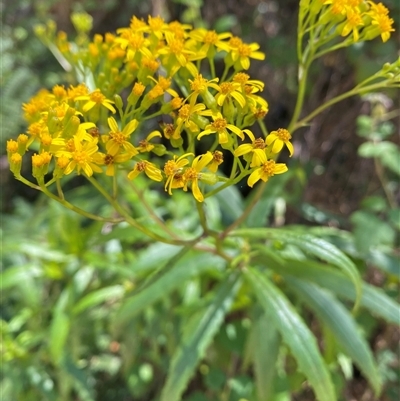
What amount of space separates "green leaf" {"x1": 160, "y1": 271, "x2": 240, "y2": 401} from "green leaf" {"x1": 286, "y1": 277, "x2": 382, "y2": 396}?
168 millimetres

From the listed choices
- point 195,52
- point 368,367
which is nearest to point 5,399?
point 368,367

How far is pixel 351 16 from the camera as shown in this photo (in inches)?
37.2

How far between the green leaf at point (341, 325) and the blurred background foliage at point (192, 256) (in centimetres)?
18

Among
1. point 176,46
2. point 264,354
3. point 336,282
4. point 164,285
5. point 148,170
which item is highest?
point 176,46

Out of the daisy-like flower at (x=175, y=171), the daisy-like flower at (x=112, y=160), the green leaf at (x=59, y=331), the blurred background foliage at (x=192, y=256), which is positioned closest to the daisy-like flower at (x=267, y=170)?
the daisy-like flower at (x=175, y=171)

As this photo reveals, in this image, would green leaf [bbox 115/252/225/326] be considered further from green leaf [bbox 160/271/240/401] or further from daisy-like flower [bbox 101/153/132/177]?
daisy-like flower [bbox 101/153/132/177]

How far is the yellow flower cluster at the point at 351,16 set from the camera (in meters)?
0.93

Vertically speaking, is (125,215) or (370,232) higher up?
(125,215)

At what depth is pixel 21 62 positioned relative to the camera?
246 cm

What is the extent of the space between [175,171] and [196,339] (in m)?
0.59

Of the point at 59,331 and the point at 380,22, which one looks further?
the point at 59,331

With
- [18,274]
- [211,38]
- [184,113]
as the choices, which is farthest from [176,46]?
[18,274]

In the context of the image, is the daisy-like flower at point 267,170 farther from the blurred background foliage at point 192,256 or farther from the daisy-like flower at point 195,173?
the blurred background foliage at point 192,256

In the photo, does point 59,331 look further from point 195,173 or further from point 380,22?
point 380,22
